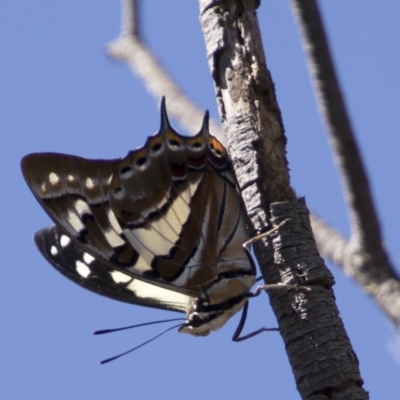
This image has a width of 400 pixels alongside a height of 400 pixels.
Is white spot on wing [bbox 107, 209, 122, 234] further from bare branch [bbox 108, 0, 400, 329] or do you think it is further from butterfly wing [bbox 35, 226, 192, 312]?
bare branch [bbox 108, 0, 400, 329]

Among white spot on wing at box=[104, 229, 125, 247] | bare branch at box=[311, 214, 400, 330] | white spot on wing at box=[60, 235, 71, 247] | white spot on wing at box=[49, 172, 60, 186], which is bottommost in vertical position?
bare branch at box=[311, 214, 400, 330]

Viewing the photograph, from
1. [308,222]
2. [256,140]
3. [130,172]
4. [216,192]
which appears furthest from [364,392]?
[130,172]

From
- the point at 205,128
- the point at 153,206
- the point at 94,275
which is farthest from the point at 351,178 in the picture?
the point at 94,275

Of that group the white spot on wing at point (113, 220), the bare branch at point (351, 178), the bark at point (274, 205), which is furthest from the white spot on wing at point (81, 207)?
the bare branch at point (351, 178)

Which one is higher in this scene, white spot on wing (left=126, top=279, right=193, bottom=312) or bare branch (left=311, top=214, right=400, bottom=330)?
white spot on wing (left=126, top=279, right=193, bottom=312)

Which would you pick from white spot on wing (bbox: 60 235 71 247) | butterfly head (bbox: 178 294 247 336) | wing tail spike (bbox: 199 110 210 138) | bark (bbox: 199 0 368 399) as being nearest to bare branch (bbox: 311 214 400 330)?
bark (bbox: 199 0 368 399)

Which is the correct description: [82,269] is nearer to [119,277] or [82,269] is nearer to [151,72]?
[119,277]

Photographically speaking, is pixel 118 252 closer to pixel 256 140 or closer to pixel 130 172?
pixel 130 172
